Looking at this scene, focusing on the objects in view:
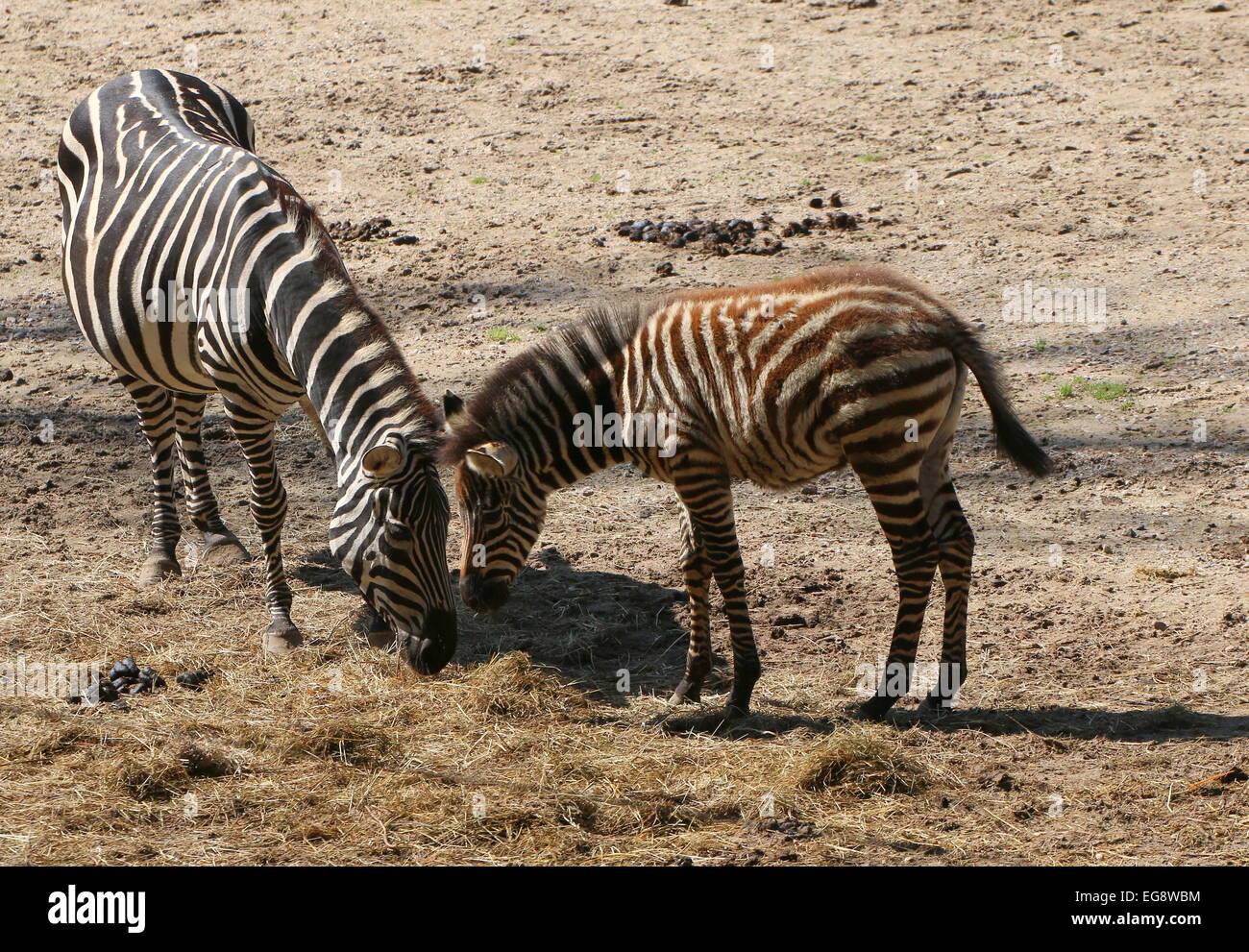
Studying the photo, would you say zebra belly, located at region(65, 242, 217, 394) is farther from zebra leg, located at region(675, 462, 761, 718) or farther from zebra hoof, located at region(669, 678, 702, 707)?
zebra hoof, located at region(669, 678, 702, 707)

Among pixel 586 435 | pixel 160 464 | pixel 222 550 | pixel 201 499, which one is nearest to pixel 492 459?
pixel 586 435

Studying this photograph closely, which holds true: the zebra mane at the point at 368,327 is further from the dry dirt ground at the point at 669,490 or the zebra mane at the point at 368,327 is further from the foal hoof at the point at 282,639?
the foal hoof at the point at 282,639

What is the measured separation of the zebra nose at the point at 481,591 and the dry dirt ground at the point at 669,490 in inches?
14.8

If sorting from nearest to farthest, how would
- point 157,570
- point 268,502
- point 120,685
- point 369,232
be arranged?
1. point 120,685
2. point 268,502
3. point 157,570
4. point 369,232

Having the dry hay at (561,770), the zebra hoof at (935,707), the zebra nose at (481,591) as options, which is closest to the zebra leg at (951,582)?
the zebra hoof at (935,707)

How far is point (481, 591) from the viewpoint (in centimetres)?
689

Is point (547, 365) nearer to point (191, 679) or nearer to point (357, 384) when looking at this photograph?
point (357, 384)

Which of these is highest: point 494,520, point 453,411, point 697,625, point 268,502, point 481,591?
point 453,411

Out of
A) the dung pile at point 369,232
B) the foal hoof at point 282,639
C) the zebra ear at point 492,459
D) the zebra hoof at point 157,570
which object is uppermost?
the dung pile at point 369,232

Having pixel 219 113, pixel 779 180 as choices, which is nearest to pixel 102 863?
pixel 219 113

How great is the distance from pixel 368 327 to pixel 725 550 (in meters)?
2.10

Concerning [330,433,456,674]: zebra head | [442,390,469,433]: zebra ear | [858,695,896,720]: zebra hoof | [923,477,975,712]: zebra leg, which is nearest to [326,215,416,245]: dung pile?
[442,390,469,433]: zebra ear

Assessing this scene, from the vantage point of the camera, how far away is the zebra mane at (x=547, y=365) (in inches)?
268

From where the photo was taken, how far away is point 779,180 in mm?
13398
